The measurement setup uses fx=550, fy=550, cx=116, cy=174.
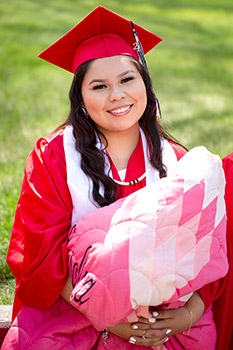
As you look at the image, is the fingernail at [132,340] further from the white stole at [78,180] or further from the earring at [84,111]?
the earring at [84,111]

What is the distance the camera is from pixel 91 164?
2674mm

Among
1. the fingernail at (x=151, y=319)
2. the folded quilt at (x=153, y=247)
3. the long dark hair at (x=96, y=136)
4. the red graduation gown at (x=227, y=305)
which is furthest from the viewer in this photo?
the long dark hair at (x=96, y=136)

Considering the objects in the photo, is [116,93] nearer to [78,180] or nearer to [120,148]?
[120,148]

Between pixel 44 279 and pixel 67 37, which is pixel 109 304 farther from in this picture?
pixel 67 37

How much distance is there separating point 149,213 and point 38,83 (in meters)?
6.22

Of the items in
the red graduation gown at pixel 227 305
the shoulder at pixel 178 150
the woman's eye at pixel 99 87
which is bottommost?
the red graduation gown at pixel 227 305

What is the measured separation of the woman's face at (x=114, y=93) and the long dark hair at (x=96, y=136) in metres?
Answer: 0.06

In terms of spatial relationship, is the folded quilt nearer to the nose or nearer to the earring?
the nose

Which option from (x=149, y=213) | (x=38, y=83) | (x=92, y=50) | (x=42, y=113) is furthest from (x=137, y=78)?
(x=38, y=83)

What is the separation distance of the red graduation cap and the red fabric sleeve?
1.51ft

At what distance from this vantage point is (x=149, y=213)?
2205 mm

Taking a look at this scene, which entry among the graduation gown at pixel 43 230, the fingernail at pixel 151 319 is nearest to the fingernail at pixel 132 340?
the fingernail at pixel 151 319

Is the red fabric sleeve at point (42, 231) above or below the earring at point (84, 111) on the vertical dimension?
below

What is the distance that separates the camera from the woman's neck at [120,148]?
2826 mm
